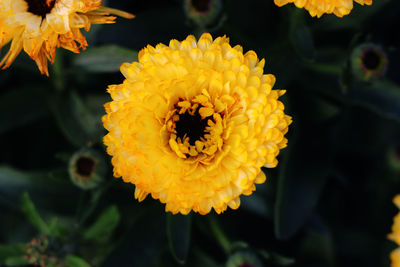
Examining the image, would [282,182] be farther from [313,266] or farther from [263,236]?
[313,266]

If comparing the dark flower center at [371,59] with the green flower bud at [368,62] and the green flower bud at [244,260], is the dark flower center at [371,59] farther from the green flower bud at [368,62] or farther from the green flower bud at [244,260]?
the green flower bud at [244,260]

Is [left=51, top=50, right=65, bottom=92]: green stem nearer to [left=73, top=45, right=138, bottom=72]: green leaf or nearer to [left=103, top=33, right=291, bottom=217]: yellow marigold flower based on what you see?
[left=73, top=45, right=138, bottom=72]: green leaf

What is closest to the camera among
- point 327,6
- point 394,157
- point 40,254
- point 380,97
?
point 327,6

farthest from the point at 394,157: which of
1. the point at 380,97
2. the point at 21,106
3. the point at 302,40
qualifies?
the point at 21,106

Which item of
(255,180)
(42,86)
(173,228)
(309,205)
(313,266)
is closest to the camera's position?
(255,180)

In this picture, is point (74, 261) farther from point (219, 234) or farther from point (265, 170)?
point (265, 170)

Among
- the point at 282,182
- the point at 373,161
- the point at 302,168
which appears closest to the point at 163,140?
the point at 282,182

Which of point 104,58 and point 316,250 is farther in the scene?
point 316,250
